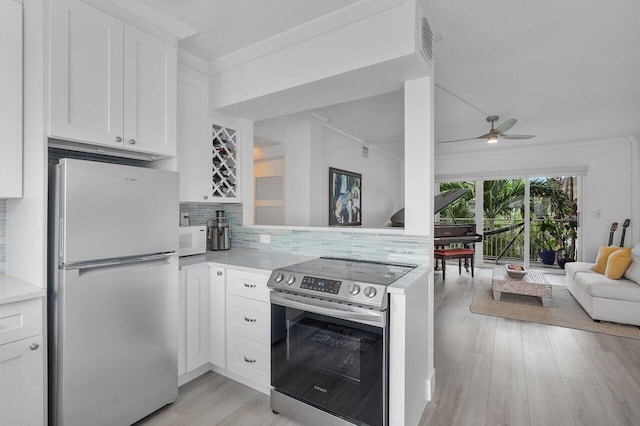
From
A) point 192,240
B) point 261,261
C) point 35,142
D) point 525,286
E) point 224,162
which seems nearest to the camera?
point 35,142

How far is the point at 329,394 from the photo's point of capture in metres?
1.73

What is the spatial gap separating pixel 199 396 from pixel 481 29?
10.5 ft

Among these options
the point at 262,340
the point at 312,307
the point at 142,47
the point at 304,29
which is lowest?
the point at 262,340

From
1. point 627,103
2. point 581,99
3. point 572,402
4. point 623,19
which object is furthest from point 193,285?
point 627,103

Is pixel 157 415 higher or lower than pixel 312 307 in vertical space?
lower

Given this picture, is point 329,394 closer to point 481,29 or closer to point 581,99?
point 481,29

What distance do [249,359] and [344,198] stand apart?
3108 millimetres

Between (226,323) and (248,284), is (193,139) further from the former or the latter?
(226,323)

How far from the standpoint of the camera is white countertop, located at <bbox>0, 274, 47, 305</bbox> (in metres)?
1.40

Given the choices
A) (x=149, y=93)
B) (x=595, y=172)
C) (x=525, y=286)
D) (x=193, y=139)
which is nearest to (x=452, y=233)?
(x=525, y=286)

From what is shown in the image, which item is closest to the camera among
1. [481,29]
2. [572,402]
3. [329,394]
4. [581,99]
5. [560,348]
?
[329,394]

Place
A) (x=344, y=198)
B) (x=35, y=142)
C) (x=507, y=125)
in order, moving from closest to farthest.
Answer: (x=35, y=142), (x=507, y=125), (x=344, y=198)

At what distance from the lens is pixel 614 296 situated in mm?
3357

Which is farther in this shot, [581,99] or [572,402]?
[581,99]
